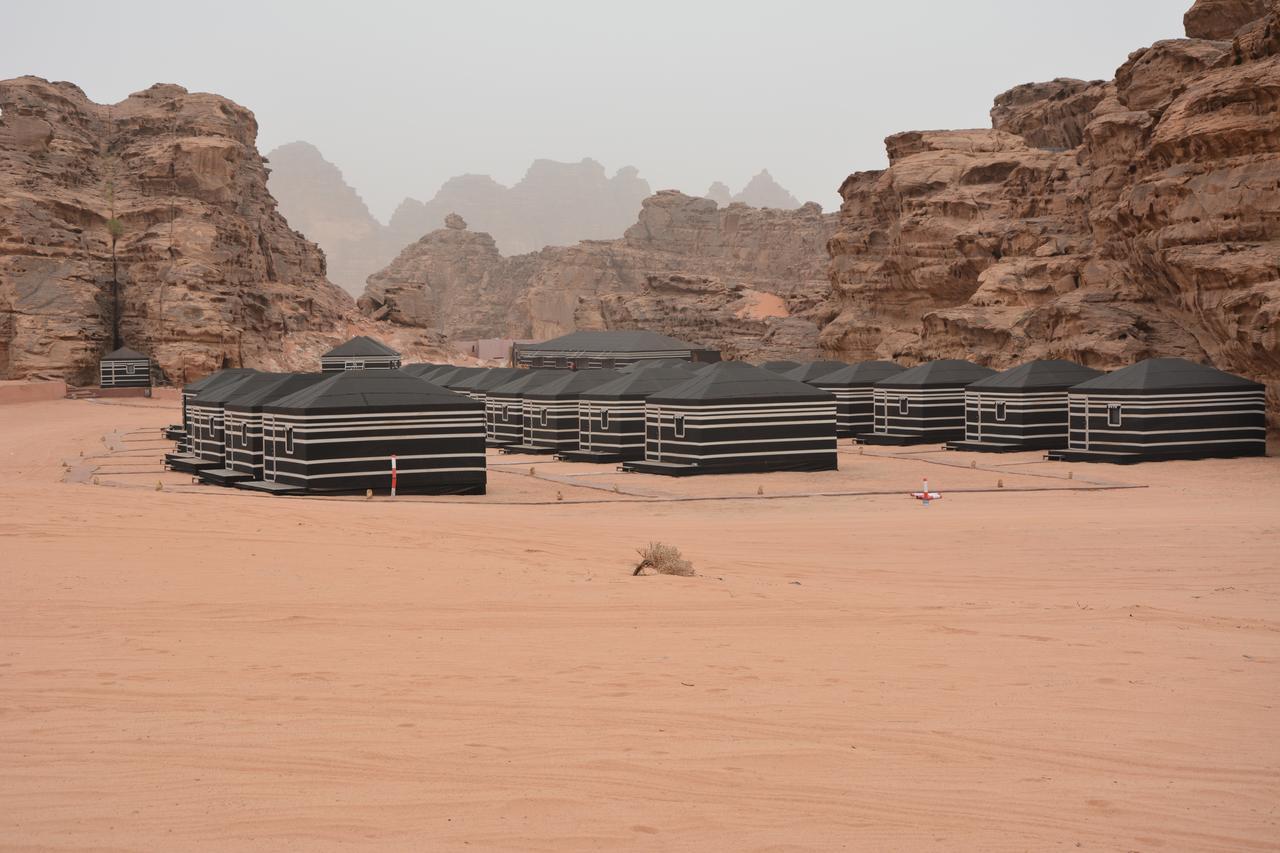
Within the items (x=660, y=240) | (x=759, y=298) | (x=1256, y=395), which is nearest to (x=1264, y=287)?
(x=1256, y=395)

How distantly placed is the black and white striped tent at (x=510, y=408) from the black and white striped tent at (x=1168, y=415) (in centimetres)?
1733

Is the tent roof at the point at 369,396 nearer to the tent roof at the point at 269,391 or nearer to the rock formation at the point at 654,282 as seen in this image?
the tent roof at the point at 269,391

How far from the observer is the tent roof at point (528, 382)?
42.6m

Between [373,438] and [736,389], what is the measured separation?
34.3 ft

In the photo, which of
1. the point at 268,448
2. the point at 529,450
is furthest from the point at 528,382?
the point at 268,448

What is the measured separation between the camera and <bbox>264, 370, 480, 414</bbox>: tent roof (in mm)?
27141

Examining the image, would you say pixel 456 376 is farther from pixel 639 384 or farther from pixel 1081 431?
pixel 1081 431

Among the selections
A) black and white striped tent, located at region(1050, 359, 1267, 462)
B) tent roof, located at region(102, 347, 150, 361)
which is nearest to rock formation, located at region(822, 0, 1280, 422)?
black and white striped tent, located at region(1050, 359, 1267, 462)

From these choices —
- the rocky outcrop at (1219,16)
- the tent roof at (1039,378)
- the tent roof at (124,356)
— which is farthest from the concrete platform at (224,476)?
the rocky outcrop at (1219,16)

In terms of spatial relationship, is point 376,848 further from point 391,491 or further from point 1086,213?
point 1086,213

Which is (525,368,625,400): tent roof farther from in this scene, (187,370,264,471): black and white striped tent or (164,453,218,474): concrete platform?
(164,453,218,474): concrete platform

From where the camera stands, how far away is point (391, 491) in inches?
1057

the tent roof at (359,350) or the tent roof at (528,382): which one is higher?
the tent roof at (359,350)

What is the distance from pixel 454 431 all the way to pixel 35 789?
22.2m
